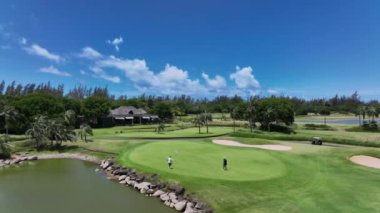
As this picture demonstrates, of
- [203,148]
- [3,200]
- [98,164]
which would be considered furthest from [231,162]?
[3,200]

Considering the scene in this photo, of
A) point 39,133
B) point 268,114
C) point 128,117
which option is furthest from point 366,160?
point 128,117

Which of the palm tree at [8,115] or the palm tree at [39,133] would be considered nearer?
the palm tree at [39,133]

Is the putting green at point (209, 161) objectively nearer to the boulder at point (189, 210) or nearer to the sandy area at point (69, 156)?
the boulder at point (189, 210)

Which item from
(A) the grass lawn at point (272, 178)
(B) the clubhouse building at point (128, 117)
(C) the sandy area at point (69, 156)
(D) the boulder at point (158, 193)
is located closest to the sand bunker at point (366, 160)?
(A) the grass lawn at point (272, 178)

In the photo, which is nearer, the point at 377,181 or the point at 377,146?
the point at 377,181

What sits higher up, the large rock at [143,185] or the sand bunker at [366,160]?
the sand bunker at [366,160]

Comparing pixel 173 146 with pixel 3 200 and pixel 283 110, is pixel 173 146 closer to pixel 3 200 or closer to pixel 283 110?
pixel 3 200

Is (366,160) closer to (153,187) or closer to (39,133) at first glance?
(153,187)

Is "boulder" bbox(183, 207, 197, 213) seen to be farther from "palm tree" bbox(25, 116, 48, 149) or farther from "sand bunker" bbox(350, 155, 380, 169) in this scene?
"palm tree" bbox(25, 116, 48, 149)
